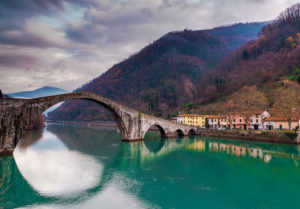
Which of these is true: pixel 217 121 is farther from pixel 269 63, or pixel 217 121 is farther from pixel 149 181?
pixel 149 181

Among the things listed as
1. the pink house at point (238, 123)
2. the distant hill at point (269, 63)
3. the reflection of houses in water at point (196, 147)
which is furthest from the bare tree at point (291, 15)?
the reflection of houses in water at point (196, 147)

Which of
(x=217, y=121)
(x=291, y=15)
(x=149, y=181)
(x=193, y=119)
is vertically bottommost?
(x=149, y=181)

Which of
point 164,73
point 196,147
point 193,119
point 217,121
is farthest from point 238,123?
point 164,73

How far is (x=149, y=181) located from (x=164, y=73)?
110m

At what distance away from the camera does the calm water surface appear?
12211 millimetres

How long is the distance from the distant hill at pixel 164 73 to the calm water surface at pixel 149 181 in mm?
49130

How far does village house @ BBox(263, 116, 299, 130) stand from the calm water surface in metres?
14.5

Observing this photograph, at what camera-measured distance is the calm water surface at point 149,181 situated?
40.1 feet

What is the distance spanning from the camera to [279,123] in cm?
3931

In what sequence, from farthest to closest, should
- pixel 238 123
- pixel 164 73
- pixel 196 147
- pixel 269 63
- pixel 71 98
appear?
1. pixel 164 73
2. pixel 269 63
3. pixel 238 123
4. pixel 196 147
5. pixel 71 98

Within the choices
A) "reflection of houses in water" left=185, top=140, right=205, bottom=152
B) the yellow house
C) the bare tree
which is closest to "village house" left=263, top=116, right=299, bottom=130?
the yellow house

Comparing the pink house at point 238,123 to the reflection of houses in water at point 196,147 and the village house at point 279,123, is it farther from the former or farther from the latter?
the reflection of houses in water at point 196,147

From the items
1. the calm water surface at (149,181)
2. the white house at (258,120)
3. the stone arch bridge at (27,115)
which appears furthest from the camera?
the white house at (258,120)

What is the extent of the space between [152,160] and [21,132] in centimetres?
1205
